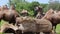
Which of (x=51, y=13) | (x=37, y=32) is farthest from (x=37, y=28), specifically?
(x=51, y=13)

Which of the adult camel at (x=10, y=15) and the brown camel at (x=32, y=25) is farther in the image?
the adult camel at (x=10, y=15)

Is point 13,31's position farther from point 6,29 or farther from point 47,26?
point 47,26

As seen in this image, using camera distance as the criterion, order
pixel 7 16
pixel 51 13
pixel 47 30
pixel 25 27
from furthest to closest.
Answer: pixel 51 13
pixel 7 16
pixel 47 30
pixel 25 27

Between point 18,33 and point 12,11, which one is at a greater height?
point 12,11

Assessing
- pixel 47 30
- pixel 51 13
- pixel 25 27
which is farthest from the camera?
pixel 51 13

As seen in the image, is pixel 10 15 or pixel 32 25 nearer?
pixel 32 25

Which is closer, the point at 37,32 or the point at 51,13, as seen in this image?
the point at 37,32

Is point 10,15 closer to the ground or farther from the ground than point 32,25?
farther from the ground

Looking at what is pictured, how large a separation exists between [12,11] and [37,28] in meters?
1.82

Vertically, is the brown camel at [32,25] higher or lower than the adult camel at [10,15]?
lower

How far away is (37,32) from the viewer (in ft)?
13.9

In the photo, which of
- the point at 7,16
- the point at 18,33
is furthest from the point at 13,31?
the point at 7,16

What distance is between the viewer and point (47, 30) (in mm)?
4445

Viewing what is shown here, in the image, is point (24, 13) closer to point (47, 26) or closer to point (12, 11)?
point (12, 11)
